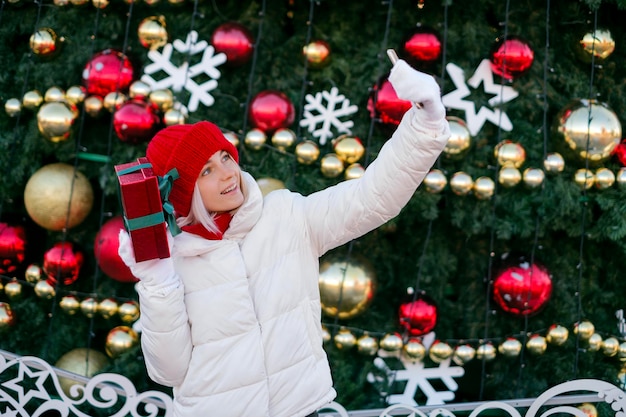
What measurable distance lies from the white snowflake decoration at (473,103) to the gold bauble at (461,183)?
0.72 feet

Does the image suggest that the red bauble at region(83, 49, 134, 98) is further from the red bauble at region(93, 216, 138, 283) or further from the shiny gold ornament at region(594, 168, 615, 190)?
the shiny gold ornament at region(594, 168, 615, 190)

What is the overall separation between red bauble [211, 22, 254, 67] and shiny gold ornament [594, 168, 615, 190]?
4.36 feet

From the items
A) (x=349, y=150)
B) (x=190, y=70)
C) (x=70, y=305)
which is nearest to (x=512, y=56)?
(x=349, y=150)

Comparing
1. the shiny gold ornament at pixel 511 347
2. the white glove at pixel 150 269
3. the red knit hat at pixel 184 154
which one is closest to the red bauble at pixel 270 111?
the shiny gold ornament at pixel 511 347

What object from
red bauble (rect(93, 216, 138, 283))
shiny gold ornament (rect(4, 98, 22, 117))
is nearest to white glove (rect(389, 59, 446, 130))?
red bauble (rect(93, 216, 138, 283))

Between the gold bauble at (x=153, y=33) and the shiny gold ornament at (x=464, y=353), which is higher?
the gold bauble at (x=153, y=33)

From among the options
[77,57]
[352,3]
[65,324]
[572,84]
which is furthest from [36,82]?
[572,84]

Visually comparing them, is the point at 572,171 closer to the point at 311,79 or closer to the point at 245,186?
the point at 311,79

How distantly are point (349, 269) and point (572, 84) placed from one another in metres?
1.12

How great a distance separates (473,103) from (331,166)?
0.60m

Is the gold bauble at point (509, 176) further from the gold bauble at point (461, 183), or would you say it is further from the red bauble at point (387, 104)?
the red bauble at point (387, 104)

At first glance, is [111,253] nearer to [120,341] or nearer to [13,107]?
[120,341]

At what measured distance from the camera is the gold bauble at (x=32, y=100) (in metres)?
3.16

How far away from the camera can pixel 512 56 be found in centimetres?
302
